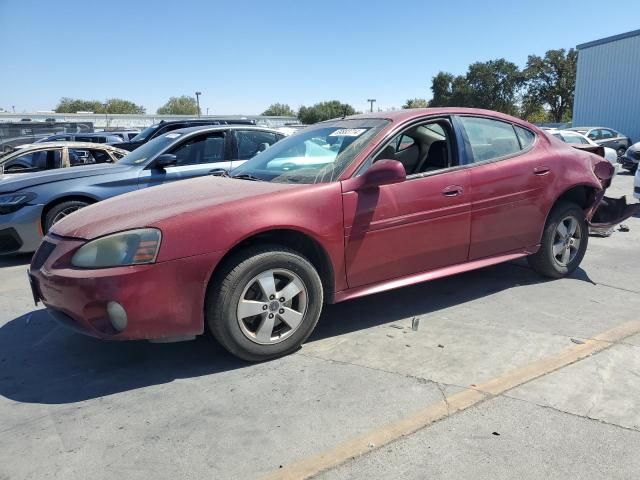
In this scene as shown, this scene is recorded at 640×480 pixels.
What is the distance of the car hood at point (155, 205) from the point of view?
3.33m

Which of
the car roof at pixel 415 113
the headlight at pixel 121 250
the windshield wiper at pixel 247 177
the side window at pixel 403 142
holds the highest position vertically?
the car roof at pixel 415 113

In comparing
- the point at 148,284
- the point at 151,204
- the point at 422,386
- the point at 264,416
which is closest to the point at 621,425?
the point at 422,386

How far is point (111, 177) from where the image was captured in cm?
689

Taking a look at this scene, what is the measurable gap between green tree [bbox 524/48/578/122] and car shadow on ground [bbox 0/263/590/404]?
180 ft

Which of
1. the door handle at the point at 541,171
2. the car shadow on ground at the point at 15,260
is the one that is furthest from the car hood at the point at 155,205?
the car shadow on ground at the point at 15,260

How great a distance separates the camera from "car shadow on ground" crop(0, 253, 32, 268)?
6.64 meters

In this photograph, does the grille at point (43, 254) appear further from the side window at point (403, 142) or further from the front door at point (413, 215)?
the side window at point (403, 142)

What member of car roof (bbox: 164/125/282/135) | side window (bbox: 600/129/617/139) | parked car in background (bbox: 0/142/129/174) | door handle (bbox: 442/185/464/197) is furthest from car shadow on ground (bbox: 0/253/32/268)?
side window (bbox: 600/129/617/139)

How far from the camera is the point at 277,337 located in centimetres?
354

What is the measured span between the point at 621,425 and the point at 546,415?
1.14 ft

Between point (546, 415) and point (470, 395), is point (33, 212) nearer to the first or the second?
point (470, 395)

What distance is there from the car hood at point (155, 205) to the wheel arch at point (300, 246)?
0.25 metres

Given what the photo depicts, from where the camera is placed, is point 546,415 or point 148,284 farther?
point 148,284

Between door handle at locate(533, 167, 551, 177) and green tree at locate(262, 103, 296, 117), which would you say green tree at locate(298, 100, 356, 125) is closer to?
green tree at locate(262, 103, 296, 117)
